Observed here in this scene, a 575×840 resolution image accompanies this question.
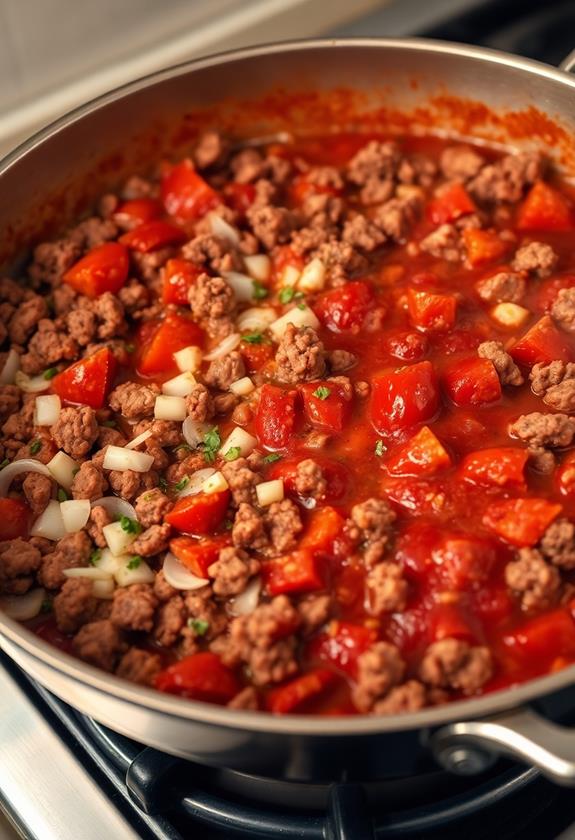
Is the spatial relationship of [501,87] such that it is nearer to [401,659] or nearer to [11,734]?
[401,659]

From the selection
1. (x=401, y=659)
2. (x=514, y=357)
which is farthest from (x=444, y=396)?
(x=401, y=659)

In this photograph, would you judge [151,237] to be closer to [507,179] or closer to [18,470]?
[18,470]

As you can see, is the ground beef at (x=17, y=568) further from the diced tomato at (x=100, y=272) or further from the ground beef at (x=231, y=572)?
the diced tomato at (x=100, y=272)

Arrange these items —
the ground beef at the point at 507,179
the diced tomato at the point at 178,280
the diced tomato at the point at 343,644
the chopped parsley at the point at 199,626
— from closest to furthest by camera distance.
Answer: the diced tomato at the point at 343,644 < the chopped parsley at the point at 199,626 < the diced tomato at the point at 178,280 < the ground beef at the point at 507,179

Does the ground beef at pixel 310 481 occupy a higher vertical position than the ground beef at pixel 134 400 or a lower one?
lower

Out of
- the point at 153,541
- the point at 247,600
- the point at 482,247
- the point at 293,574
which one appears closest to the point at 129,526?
the point at 153,541

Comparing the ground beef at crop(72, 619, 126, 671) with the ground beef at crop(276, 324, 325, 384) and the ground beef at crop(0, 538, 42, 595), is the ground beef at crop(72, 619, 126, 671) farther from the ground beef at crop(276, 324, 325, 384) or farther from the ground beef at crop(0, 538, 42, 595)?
the ground beef at crop(276, 324, 325, 384)

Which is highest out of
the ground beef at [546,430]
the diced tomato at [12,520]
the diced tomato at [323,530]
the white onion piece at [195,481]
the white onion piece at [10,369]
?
the white onion piece at [10,369]

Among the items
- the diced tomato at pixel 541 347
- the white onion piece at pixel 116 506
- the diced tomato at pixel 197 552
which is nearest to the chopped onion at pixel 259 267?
the diced tomato at pixel 541 347
